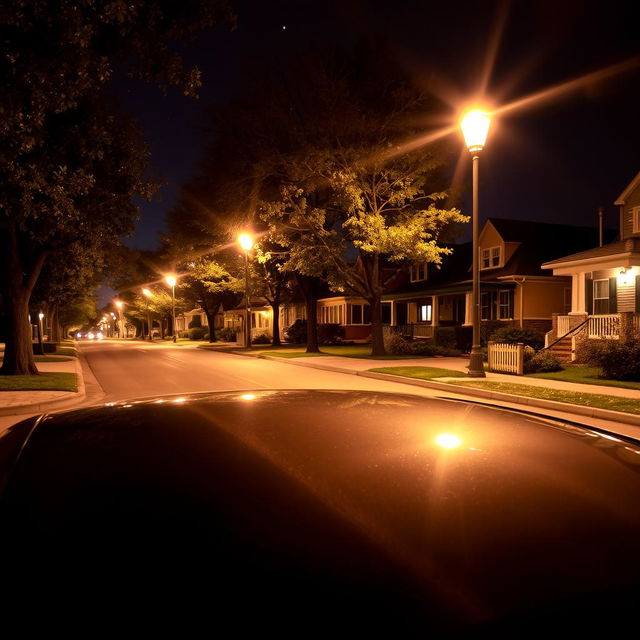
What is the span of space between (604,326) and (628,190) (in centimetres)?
932

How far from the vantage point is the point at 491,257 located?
113 ft

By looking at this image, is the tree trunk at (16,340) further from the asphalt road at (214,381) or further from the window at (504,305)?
the window at (504,305)

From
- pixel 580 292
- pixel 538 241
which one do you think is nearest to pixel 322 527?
pixel 580 292

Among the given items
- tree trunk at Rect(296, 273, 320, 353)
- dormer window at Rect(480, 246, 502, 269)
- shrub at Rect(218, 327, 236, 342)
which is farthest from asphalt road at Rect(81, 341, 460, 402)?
shrub at Rect(218, 327, 236, 342)

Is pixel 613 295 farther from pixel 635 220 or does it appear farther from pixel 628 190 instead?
pixel 628 190

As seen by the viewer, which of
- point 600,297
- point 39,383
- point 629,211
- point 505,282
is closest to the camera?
point 39,383

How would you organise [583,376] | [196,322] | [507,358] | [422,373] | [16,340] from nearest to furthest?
[583,376], [422,373], [16,340], [507,358], [196,322]

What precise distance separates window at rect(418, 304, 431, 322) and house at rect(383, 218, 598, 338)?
80 mm

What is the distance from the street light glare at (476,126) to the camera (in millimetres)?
13602

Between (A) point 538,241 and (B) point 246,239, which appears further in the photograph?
(A) point 538,241

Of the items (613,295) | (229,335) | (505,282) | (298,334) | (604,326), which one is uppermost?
(505,282)

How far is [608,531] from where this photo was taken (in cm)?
142

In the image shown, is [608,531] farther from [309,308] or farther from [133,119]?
[309,308]

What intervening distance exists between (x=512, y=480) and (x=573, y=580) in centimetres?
56
